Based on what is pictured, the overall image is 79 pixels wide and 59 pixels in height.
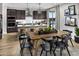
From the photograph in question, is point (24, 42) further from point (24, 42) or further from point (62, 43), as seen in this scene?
point (62, 43)

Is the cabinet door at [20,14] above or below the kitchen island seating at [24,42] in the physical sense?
above

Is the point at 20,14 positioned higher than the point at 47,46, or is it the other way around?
the point at 20,14

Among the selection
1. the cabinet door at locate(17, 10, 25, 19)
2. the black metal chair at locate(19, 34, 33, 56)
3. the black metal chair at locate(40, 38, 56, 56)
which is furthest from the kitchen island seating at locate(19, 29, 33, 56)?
the cabinet door at locate(17, 10, 25, 19)

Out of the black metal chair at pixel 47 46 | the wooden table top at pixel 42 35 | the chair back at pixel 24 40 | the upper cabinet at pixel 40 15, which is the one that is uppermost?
the upper cabinet at pixel 40 15

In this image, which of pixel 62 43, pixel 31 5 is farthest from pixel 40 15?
pixel 62 43

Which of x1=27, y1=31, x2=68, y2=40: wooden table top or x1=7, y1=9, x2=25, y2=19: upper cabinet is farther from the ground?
x1=7, y1=9, x2=25, y2=19: upper cabinet

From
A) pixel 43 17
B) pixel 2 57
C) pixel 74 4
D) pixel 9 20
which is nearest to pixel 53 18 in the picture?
pixel 43 17

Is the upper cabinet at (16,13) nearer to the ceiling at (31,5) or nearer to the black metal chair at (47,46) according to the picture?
the ceiling at (31,5)

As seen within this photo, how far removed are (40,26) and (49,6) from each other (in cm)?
46

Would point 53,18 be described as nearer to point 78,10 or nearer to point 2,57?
point 78,10

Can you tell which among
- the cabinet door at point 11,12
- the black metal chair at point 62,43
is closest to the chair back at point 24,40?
the cabinet door at point 11,12

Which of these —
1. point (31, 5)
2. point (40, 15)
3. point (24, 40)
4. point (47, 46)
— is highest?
point (31, 5)

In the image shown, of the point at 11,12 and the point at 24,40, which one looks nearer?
the point at 11,12

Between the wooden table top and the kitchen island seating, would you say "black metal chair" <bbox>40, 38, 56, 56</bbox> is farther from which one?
the kitchen island seating
